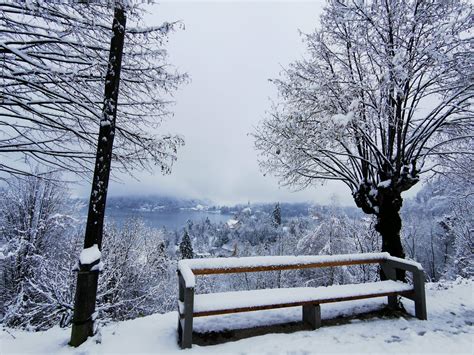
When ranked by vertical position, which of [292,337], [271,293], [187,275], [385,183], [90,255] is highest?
[385,183]

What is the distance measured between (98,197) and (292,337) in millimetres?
3099

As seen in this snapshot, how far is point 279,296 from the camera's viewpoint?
364 cm

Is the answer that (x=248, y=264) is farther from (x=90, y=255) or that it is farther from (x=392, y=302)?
(x=392, y=302)

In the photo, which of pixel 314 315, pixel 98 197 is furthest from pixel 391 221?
pixel 98 197

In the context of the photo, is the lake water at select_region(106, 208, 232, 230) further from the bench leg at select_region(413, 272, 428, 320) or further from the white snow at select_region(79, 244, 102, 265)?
the bench leg at select_region(413, 272, 428, 320)

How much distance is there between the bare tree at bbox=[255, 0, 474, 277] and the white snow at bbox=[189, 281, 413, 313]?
244 centimetres

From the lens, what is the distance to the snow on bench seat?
3275 millimetres

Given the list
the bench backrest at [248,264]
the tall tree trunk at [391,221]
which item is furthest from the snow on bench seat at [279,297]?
the tall tree trunk at [391,221]

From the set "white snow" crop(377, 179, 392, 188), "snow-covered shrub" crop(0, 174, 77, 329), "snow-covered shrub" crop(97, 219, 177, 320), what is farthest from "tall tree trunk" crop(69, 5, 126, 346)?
"snow-covered shrub" crop(0, 174, 77, 329)

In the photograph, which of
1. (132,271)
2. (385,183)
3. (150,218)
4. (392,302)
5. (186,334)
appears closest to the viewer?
(186,334)

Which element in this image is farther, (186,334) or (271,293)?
(271,293)

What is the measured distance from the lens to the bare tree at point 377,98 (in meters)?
4.86

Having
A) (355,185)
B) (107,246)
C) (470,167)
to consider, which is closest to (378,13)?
(355,185)

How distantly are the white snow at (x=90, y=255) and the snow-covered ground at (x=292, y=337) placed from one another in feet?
3.11
